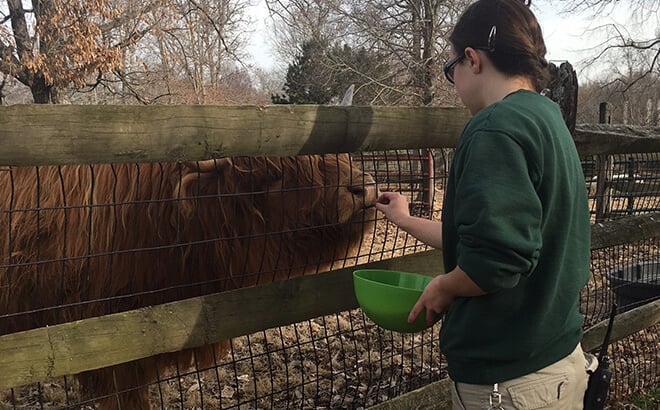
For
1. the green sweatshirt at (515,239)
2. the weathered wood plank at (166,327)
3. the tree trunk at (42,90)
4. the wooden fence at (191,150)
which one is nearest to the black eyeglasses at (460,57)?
the green sweatshirt at (515,239)

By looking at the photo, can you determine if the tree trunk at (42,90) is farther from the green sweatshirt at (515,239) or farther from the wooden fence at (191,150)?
the green sweatshirt at (515,239)

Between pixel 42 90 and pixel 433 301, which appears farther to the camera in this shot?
pixel 42 90

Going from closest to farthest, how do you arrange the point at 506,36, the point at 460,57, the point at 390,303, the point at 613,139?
the point at 506,36
the point at 460,57
the point at 390,303
the point at 613,139

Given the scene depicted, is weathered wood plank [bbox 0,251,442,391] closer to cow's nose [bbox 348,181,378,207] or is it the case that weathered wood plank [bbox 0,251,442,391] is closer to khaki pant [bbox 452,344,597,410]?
cow's nose [bbox 348,181,378,207]

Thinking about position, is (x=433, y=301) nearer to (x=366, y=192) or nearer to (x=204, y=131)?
(x=204, y=131)

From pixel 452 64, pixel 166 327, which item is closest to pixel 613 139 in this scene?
pixel 452 64

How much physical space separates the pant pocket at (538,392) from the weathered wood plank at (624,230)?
207 centimetres

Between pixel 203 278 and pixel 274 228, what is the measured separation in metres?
0.47

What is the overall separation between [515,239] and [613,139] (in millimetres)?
2822

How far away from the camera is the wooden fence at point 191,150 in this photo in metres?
1.79

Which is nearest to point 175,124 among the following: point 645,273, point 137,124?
point 137,124

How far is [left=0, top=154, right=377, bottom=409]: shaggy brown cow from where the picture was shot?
2.76 meters

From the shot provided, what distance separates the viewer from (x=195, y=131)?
2.02m

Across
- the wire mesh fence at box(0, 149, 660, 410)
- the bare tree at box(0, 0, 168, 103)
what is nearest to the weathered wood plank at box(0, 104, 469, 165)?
the wire mesh fence at box(0, 149, 660, 410)
